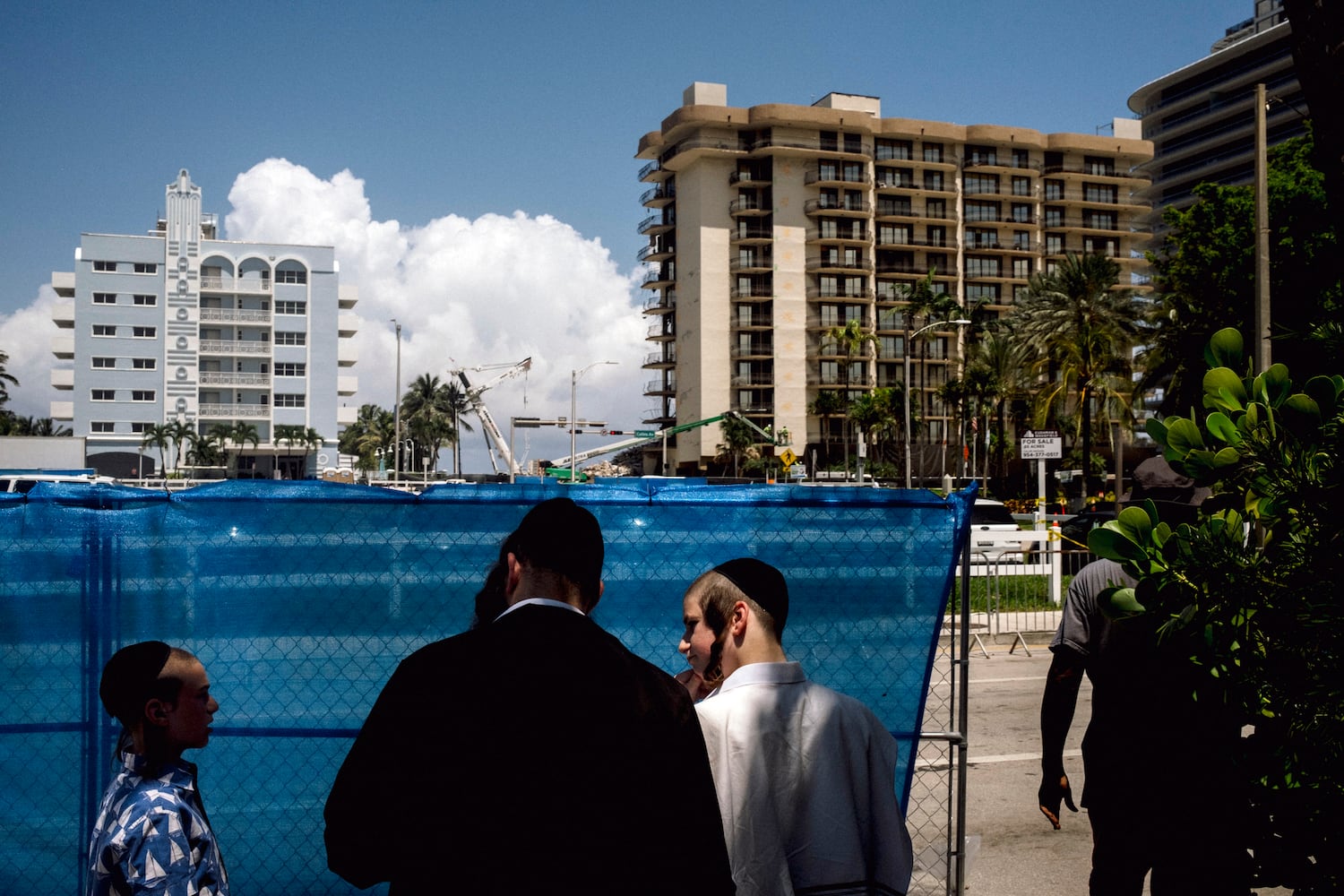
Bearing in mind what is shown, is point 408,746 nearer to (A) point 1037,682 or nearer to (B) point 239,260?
(A) point 1037,682

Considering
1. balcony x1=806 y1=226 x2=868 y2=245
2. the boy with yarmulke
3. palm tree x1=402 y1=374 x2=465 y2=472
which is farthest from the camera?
palm tree x1=402 y1=374 x2=465 y2=472

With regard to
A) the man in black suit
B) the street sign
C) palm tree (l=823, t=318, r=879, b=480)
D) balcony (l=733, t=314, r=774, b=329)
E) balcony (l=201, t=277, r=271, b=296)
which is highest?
balcony (l=201, t=277, r=271, b=296)

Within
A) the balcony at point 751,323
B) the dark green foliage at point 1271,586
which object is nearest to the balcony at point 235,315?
the balcony at point 751,323

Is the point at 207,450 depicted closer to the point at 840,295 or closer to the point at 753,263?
the point at 753,263

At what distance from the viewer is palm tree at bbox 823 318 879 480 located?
3248 inches

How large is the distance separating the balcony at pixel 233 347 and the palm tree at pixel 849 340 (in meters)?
44.6

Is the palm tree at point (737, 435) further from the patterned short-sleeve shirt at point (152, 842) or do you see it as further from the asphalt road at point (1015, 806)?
the patterned short-sleeve shirt at point (152, 842)

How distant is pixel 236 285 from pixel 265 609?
9254 cm

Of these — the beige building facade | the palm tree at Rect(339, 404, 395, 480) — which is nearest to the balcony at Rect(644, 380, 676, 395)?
the beige building facade

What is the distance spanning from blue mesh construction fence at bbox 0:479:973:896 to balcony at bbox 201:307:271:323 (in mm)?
91522

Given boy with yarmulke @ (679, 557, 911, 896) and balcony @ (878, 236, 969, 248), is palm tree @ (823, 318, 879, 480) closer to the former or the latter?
balcony @ (878, 236, 969, 248)

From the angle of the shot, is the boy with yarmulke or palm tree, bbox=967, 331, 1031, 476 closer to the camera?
the boy with yarmulke

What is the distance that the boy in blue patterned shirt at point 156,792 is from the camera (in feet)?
9.54

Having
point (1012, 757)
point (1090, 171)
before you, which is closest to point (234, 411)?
point (1090, 171)
